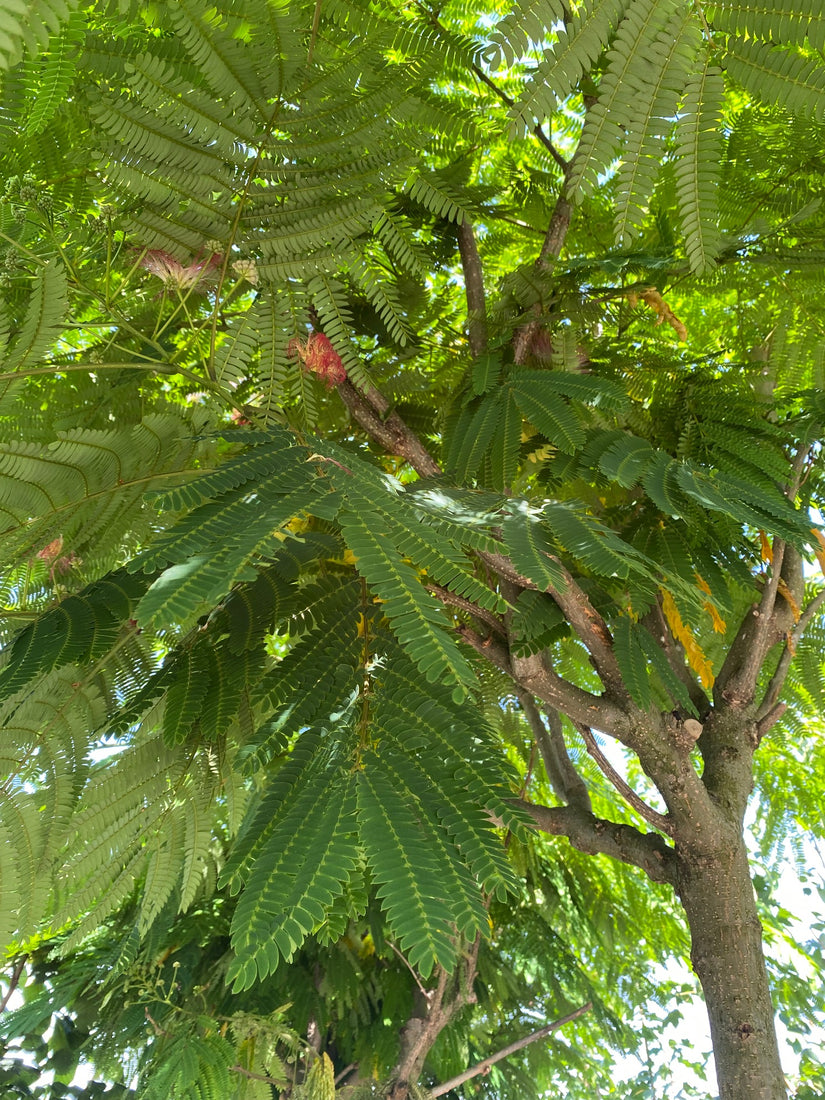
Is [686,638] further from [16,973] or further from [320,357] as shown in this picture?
[16,973]

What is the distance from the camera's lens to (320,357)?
6.46 feet

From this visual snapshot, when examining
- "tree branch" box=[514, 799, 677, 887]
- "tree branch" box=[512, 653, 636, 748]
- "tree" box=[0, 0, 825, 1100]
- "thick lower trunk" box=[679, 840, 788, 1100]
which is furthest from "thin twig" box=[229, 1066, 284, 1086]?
"tree branch" box=[512, 653, 636, 748]

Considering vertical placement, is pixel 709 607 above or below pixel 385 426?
below

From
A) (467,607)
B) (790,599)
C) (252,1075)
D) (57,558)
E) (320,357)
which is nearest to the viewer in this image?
(57,558)

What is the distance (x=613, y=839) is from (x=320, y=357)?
155 centimetres

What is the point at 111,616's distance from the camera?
147 cm

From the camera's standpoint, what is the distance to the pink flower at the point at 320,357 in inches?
74.1

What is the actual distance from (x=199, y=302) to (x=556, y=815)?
1.83m

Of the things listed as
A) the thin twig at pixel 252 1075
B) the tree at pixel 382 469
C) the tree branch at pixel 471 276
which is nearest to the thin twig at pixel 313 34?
the tree at pixel 382 469

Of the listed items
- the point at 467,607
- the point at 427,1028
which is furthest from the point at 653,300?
the point at 427,1028

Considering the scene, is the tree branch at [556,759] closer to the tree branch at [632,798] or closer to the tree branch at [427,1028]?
the tree branch at [632,798]

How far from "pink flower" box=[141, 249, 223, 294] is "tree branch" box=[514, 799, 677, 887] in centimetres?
152

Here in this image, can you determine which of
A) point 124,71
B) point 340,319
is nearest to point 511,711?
point 340,319

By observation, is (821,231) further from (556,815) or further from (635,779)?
(635,779)
